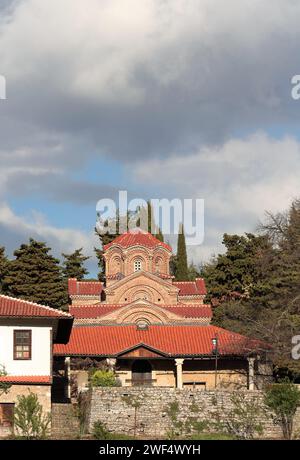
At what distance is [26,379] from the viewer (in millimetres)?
35625

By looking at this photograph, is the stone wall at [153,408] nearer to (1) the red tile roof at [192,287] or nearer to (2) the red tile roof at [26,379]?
(2) the red tile roof at [26,379]

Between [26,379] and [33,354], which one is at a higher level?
[33,354]

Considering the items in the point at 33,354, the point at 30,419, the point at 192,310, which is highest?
the point at 192,310

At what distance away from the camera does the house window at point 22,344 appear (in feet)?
119

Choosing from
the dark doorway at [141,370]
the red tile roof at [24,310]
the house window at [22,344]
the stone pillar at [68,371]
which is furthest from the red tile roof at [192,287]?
the house window at [22,344]

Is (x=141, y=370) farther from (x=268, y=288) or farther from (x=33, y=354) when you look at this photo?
(x=33, y=354)

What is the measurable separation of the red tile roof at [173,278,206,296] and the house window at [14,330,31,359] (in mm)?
34213

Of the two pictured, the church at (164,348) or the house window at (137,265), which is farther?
the house window at (137,265)

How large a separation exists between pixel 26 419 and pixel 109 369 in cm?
1548

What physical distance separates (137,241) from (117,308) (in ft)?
32.2

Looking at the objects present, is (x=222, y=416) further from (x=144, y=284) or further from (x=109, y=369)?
(x=144, y=284)

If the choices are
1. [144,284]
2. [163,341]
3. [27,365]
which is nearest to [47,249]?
[144,284]

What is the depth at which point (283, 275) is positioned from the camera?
45.9 metres

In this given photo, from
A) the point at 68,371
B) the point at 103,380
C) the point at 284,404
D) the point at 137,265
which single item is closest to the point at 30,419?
the point at 103,380
